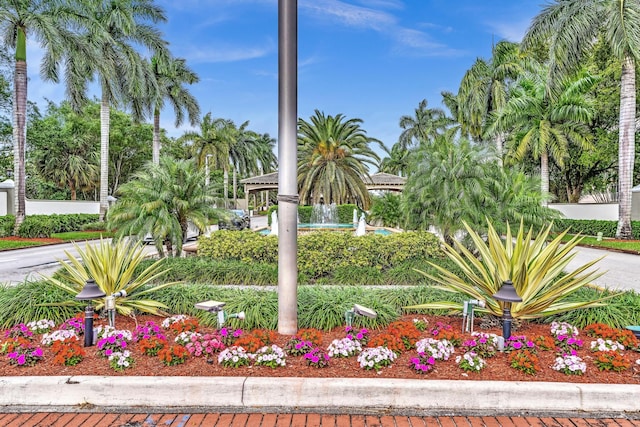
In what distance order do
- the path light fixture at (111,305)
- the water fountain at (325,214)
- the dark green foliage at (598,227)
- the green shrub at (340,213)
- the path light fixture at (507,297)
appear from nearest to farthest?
the path light fixture at (507,297), the path light fixture at (111,305), the dark green foliage at (598,227), the water fountain at (325,214), the green shrub at (340,213)

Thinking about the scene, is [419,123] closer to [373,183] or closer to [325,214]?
[373,183]

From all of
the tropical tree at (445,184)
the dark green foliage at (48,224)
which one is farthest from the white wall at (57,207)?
the tropical tree at (445,184)

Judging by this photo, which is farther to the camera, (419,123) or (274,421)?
(419,123)

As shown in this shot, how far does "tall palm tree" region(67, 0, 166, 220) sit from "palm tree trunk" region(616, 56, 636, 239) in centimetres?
2557

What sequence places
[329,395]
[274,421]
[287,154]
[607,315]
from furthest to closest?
1. [607,315]
2. [287,154]
3. [329,395]
4. [274,421]

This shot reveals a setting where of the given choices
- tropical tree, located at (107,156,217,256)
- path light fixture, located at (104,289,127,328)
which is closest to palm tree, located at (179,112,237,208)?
tropical tree, located at (107,156,217,256)

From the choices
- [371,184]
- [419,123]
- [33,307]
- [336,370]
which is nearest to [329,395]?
[336,370]

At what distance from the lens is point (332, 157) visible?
2894cm

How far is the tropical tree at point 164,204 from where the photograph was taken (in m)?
8.98

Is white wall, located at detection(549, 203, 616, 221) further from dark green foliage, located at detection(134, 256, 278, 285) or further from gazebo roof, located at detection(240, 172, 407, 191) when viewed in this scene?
dark green foliage, located at detection(134, 256, 278, 285)

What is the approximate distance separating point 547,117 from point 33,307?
26477 millimetres

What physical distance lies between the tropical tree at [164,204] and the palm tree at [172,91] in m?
19.4

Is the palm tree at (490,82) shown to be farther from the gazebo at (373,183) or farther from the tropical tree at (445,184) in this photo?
the tropical tree at (445,184)

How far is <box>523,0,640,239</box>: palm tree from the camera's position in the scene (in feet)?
53.5
